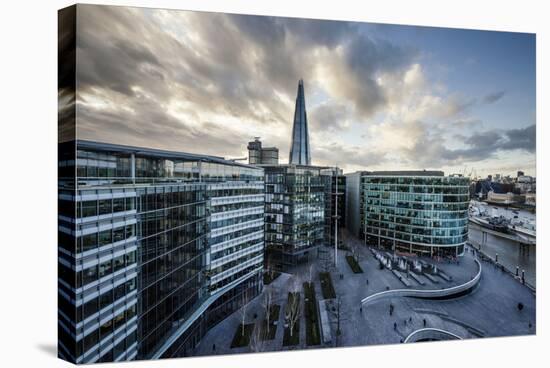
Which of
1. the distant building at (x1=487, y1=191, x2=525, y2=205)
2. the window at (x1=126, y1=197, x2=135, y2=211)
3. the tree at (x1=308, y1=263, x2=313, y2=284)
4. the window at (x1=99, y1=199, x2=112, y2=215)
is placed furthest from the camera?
the tree at (x1=308, y1=263, x2=313, y2=284)

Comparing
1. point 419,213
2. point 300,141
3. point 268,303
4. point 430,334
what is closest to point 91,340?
point 268,303

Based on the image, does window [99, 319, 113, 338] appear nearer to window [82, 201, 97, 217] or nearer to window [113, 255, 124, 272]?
window [113, 255, 124, 272]

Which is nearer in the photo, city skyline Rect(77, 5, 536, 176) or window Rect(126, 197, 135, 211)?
window Rect(126, 197, 135, 211)

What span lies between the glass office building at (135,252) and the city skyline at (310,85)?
143 cm

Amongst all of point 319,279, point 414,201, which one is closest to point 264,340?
point 319,279

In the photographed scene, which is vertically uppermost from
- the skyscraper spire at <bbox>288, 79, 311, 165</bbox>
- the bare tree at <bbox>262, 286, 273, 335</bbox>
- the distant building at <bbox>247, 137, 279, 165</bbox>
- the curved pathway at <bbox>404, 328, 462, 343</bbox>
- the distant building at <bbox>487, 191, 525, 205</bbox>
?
the skyscraper spire at <bbox>288, 79, 311, 165</bbox>

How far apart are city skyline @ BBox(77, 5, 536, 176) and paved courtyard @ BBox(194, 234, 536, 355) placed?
7.54m

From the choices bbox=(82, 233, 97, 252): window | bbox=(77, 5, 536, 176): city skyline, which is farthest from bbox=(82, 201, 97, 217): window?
bbox=(77, 5, 536, 176): city skyline

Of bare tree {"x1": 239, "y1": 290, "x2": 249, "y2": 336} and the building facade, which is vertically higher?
the building facade

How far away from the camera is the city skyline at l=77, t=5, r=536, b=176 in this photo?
878cm

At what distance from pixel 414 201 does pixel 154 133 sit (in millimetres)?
24011

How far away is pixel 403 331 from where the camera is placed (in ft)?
38.5

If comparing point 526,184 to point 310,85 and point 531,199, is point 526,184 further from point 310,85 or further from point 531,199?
point 310,85

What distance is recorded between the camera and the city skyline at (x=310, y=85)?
8.78 meters
